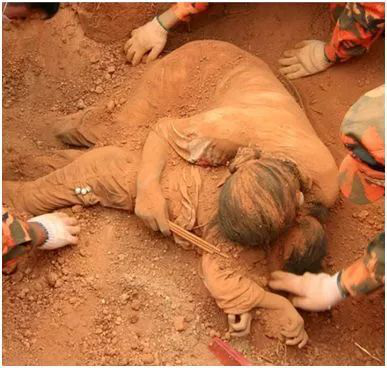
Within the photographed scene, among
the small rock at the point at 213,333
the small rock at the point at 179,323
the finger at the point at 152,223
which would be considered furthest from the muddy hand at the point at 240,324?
the finger at the point at 152,223

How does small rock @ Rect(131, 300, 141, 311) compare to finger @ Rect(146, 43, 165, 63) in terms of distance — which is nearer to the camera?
small rock @ Rect(131, 300, 141, 311)

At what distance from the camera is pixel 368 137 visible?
2.97 meters

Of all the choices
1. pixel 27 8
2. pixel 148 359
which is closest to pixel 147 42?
pixel 27 8

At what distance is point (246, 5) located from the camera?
179 inches

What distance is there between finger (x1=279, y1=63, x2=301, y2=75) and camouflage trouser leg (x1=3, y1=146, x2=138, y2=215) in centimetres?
118

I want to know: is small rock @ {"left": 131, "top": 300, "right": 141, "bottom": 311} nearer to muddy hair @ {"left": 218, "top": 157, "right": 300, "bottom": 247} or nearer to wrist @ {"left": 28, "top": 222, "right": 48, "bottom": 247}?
wrist @ {"left": 28, "top": 222, "right": 48, "bottom": 247}

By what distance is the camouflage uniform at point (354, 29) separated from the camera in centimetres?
386

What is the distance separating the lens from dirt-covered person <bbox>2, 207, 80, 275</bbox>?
10.9 ft

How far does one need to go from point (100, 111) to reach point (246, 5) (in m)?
1.16

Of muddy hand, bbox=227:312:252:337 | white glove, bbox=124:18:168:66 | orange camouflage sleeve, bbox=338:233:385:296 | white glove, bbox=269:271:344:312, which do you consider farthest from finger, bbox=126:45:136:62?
orange camouflage sleeve, bbox=338:233:385:296

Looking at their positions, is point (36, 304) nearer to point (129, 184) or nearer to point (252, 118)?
point (129, 184)

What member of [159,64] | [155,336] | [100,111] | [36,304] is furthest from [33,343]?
[159,64]

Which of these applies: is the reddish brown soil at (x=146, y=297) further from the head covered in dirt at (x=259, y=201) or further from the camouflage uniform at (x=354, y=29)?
the head covered in dirt at (x=259, y=201)

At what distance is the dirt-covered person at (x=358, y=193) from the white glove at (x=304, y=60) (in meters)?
1.12
